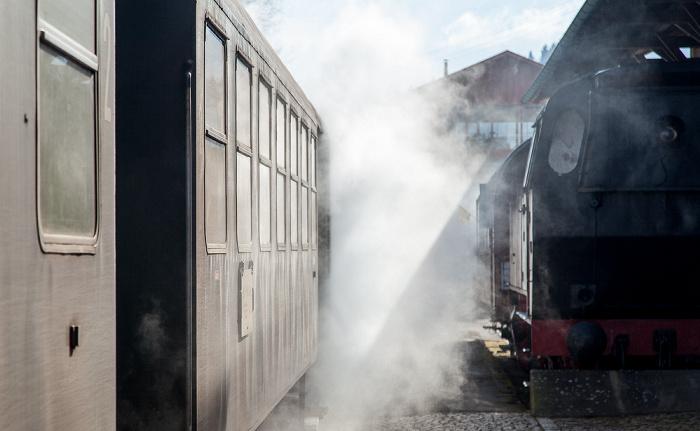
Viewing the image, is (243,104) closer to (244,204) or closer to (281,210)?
(244,204)

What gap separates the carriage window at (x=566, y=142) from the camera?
264 inches

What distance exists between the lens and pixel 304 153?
6969 mm

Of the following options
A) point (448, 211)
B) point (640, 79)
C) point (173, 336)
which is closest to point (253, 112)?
point (173, 336)

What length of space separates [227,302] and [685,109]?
4.59 m

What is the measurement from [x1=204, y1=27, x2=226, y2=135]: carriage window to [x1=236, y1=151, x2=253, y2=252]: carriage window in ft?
1.32

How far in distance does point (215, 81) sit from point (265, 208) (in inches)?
56.4

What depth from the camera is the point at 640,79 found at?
6.49 meters

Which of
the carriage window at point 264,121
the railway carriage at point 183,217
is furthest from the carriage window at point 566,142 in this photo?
the railway carriage at point 183,217

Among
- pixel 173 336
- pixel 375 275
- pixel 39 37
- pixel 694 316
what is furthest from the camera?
pixel 375 275

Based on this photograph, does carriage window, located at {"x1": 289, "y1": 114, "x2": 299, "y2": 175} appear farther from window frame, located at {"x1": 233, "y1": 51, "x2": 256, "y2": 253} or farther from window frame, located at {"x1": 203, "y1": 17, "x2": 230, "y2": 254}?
window frame, located at {"x1": 203, "y1": 17, "x2": 230, "y2": 254}

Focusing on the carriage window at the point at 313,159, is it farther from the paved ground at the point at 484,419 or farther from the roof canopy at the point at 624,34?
the roof canopy at the point at 624,34

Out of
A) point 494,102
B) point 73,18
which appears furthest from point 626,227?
point 494,102

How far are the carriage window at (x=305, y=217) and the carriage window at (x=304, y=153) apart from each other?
0.43 ft

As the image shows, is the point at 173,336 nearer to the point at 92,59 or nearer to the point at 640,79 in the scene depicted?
the point at 92,59
